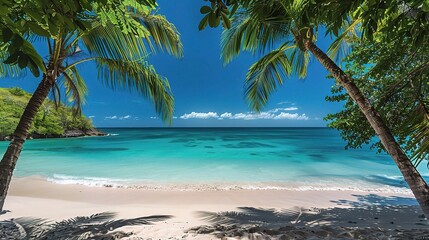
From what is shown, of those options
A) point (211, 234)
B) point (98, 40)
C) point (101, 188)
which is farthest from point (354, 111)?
point (101, 188)

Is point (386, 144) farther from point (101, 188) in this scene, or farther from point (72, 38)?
point (101, 188)

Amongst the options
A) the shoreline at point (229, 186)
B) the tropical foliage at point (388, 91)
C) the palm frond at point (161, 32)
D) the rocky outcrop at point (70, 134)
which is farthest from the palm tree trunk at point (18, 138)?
the rocky outcrop at point (70, 134)

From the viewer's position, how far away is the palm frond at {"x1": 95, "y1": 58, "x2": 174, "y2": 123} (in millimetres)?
3971

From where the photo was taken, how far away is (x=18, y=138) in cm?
292

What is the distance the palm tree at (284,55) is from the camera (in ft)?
7.64

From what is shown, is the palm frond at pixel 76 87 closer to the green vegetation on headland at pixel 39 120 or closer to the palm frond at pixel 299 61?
the palm frond at pixel 299 61

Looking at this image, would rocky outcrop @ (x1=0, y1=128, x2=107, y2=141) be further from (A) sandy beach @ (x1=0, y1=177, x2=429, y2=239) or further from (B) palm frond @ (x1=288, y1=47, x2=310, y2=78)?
(B) palm frond @ (x1=288, y1=47, x2=310, y2=78)

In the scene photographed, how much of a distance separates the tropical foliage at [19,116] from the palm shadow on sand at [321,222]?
23.7 meters

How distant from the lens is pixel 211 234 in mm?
3111

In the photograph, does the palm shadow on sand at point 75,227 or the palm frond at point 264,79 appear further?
the palm frond at point 264,79

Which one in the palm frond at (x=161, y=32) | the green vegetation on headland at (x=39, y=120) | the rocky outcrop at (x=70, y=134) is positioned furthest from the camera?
the rocky outcrop at (x=70, y=134)

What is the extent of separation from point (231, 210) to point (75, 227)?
2.80 meters

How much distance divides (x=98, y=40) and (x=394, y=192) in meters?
9.01

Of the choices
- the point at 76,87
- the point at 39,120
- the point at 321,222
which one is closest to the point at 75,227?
the point at 76,87
